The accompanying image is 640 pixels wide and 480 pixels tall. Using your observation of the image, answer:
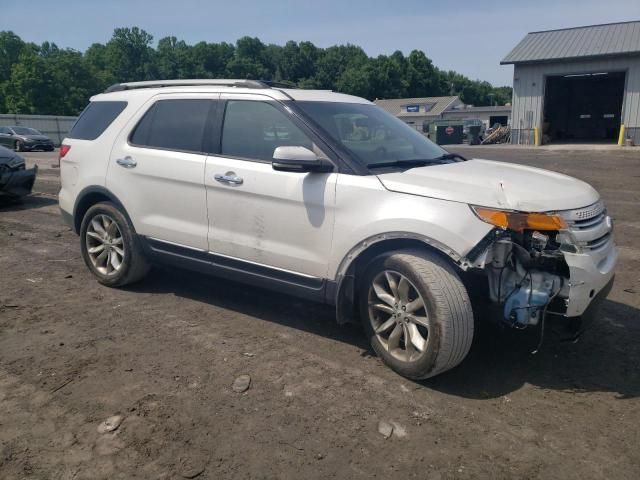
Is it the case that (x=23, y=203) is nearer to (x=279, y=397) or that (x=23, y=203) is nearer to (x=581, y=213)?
(x=279, y=397)

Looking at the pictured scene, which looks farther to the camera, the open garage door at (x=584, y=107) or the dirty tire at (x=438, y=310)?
the open garage door at (x=584, y=107)

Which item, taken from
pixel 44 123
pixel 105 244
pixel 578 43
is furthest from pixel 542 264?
pixel 44 123

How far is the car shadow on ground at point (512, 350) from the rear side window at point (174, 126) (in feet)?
4.81

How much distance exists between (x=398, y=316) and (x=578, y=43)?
33.2 metres

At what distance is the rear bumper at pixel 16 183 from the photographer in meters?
9.81

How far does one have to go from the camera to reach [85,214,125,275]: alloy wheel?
16.8 ft

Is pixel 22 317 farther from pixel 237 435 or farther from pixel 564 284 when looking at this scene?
pixel 564 284

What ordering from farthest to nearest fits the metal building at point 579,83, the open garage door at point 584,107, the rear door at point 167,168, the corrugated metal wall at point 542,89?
the open garage door at point 584,107
the metal building at point 579,83
the corrugated metal wall at point 542,89
the rear door at point 167,168

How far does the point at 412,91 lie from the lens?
4306 inches

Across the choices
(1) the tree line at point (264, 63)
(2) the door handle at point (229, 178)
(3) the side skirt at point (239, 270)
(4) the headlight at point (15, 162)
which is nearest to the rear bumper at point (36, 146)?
(4) the headlight at point (15, 162)

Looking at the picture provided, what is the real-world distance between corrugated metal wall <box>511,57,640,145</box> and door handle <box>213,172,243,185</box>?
99.6 feet

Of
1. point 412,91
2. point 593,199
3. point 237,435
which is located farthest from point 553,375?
point 412,91

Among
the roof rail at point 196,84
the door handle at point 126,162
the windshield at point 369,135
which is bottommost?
the door handle at point 126,162

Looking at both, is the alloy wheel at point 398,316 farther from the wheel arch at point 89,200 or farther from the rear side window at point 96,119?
the rear side window at point 96,119
